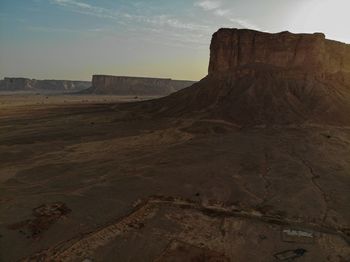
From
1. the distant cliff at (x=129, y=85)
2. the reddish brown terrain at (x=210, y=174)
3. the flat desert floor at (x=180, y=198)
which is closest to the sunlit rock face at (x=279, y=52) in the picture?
the reddish brown terrain at (x=210, y=174)

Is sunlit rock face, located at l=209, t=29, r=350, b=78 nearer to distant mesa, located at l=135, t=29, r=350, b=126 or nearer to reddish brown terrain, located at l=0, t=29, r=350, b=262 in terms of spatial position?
distant mesa, located at l=135, t=29, r=350, b=126

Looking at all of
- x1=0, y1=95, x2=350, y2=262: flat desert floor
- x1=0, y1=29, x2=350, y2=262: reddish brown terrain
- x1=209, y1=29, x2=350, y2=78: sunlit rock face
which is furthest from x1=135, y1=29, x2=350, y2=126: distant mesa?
x1=0, y1=95, x2=350, y2=262: flat desert floor

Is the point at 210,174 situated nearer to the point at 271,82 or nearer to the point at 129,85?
the point at 271,82

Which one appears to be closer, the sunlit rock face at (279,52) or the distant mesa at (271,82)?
the distant mesa at (271,82)

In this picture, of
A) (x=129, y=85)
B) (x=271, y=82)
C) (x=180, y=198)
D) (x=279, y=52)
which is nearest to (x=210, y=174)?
(x=180, y=198)

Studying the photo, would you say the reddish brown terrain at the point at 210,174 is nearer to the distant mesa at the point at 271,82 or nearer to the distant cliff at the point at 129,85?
the distant mesa at the point at 271,82

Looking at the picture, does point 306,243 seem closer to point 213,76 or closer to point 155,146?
point 155,146
